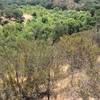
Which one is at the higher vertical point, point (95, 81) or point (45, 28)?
point (95, 81)

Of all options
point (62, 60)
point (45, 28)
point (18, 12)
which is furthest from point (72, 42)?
point (18, 12)

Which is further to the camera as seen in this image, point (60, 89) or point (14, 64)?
point (60, 89)

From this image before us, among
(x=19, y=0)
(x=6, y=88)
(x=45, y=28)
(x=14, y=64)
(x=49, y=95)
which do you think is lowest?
(x=19, y=0)

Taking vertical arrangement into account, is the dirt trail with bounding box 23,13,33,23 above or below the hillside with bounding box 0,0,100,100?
below

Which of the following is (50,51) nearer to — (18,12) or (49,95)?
(49,95)

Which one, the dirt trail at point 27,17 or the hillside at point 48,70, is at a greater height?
the hillside at point 48,70

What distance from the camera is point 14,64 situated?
18.3 metres

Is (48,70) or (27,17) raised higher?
(48,70)

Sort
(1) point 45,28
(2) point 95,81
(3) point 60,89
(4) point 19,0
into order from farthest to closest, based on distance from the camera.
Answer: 1. (4) point 19,0
2. (1) point 45,28
3. (3) point 60,89
4. (2) point 95,81

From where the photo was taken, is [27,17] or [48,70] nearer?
[48,70]

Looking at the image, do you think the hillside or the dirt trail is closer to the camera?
the hillside

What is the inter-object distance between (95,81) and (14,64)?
547cm

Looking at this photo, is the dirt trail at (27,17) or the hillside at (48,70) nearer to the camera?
the hillside at (48,70)

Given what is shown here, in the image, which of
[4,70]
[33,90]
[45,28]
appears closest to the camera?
[4,70]
